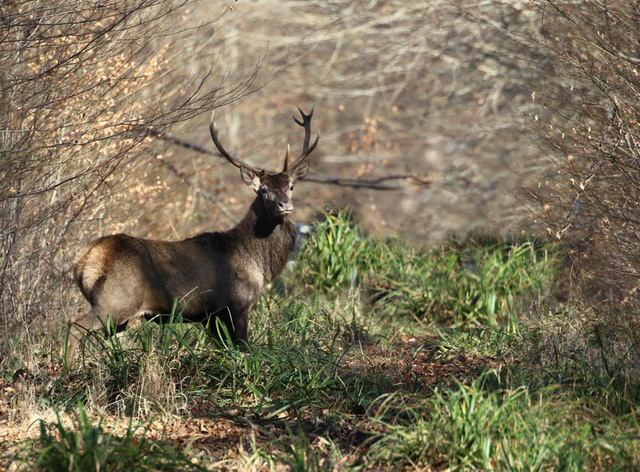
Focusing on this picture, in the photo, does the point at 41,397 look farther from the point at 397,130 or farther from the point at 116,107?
the point at 397,130

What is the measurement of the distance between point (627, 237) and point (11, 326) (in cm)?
526

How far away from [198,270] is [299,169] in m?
1.58

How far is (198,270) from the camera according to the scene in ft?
25.4

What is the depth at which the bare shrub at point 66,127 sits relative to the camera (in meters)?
6.87

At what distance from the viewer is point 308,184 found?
1669 cm

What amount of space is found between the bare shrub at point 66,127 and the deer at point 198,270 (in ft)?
1.94

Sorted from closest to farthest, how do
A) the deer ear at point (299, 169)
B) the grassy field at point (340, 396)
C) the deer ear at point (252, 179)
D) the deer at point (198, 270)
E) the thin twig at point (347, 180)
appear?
1. the grassy field at point (340, 396)
2. the deer at point (198, 270)
3. the deer ear at point (252, 179)
4. the deer ear at point (299, 169)
5. the thin twig at point (347, 180)

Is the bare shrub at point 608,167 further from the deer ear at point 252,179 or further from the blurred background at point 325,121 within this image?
the deer ear at point 252,179

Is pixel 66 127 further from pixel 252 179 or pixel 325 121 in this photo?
pixel 325 121

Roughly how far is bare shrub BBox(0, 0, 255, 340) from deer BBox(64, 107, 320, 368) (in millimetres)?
592

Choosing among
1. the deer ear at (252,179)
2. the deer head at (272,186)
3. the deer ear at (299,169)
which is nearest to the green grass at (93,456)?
the deer head at (272,186)

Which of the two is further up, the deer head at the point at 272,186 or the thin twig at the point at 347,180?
the deer head at the point at 272,186

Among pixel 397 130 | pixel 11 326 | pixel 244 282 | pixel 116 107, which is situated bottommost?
pixel 397 130

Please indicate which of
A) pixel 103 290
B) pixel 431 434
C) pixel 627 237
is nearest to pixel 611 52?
pixel 627 237
